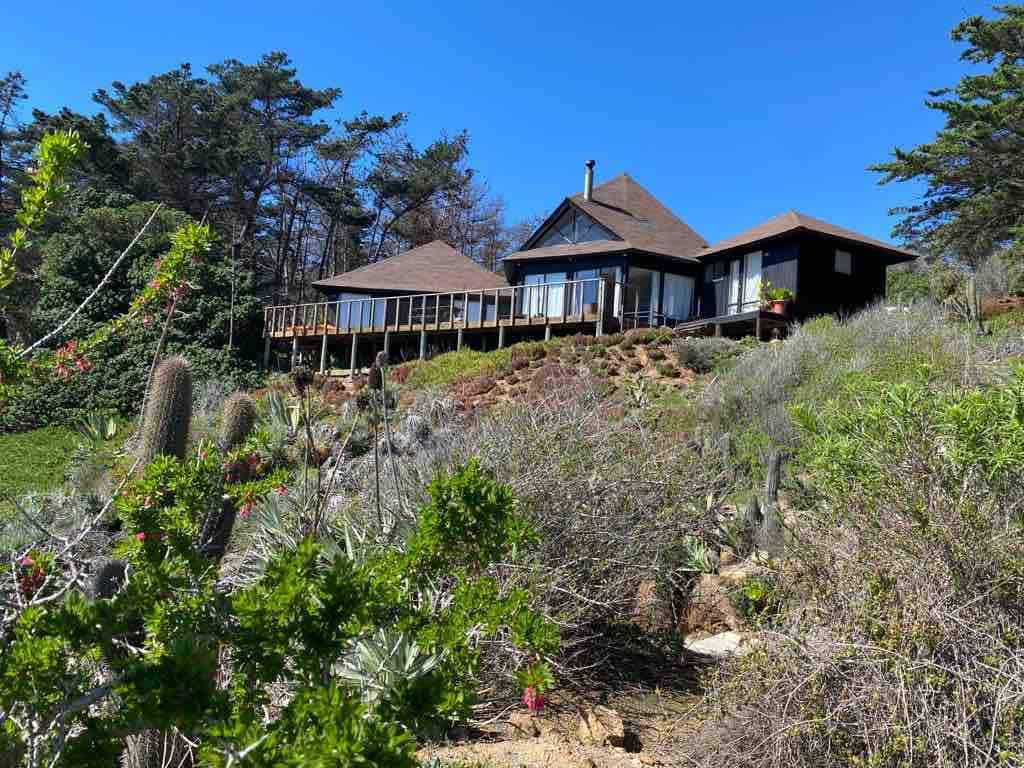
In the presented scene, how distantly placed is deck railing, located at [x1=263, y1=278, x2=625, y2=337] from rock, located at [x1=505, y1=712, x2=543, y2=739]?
62.9 ft

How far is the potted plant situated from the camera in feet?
73.7

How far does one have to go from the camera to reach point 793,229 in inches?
917

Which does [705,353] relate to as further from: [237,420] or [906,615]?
[906,615]

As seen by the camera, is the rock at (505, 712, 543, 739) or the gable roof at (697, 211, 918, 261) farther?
the gable roof at (697, 211, 918, 261)

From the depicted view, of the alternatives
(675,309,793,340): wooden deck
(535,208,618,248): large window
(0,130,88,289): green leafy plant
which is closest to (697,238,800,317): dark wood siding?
(675,309,793,340): wooden deck

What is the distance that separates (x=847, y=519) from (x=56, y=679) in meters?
3.51

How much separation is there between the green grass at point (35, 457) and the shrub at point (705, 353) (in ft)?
45.8

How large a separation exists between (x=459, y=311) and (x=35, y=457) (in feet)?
43.5

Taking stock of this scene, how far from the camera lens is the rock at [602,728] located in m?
4.66

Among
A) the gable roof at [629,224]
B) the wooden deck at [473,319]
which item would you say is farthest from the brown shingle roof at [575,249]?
the wooden deck at [473,319]

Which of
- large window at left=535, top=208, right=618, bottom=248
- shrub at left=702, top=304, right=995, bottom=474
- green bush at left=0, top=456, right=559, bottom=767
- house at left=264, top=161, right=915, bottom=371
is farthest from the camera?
large window at left=535, top=208, right=618, bottom=248

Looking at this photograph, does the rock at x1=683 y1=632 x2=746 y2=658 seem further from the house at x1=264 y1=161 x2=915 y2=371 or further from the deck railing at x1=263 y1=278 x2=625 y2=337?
the deck railing at x1=263 y1=278 x2=625 y2=337

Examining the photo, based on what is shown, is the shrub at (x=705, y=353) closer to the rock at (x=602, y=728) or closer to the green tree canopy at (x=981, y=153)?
the green tree canopy at (x=981, y=153)

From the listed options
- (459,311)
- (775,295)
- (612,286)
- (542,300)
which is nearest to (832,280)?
(775,295)
